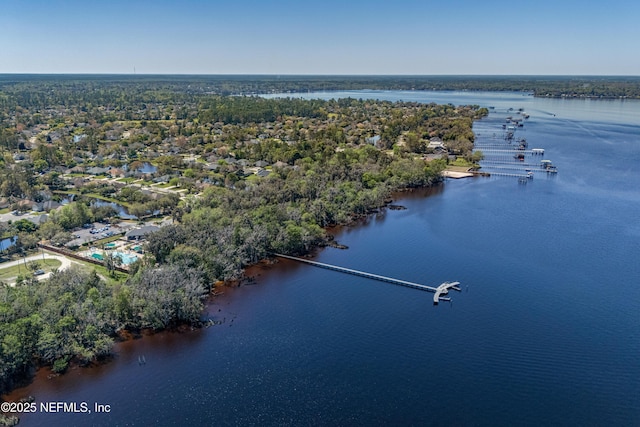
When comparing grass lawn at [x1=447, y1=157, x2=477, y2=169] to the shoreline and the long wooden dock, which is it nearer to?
the shoreline

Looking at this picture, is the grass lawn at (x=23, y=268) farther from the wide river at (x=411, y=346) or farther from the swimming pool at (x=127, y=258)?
the wide river at (x=411, y=346)

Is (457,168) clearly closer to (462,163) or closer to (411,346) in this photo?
(462,163)

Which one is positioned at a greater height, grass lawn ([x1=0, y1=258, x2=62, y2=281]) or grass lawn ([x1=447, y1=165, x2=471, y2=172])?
grass lawn ([x1=447, y1=165, x2=471, y2=172])

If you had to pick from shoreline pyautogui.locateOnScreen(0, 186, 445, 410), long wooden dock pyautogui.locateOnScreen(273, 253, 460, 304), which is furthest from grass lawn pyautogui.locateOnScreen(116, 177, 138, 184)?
long wooden dock pyautogui.locateOnScreen(273, 253, 460, 304)

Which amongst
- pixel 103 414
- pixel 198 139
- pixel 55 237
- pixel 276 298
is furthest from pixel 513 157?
pixel 103 414

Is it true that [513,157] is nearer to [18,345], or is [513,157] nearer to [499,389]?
[499,389]

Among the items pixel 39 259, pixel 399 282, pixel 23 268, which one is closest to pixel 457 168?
pixel 399 282

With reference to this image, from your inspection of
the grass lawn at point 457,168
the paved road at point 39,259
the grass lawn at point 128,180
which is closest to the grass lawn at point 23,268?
the paved road at point 39,259
